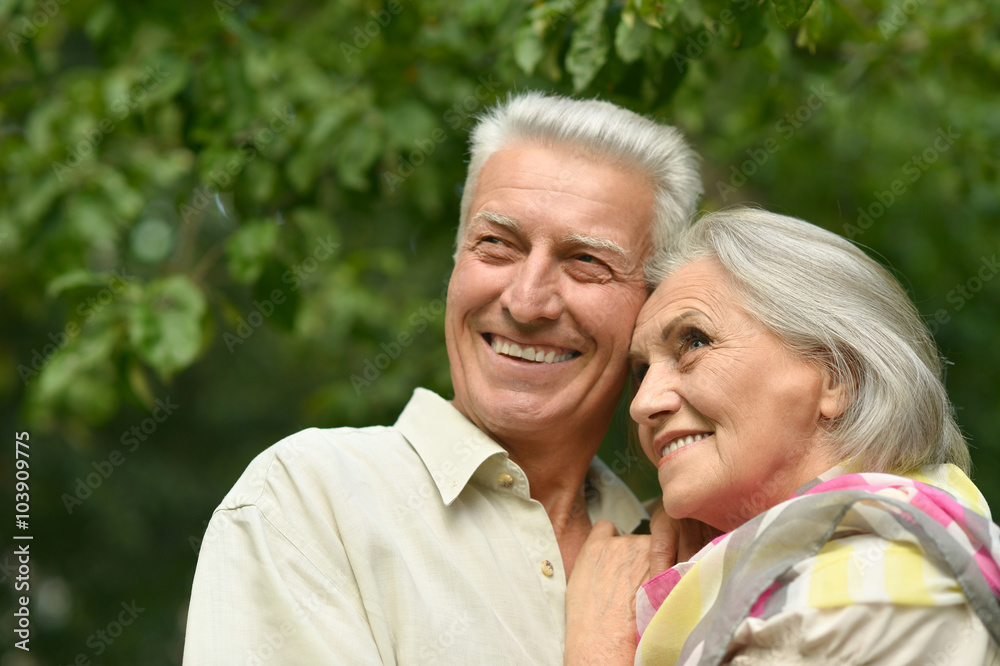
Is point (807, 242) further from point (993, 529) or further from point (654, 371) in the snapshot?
point (993, 529)

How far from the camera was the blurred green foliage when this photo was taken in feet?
9.91

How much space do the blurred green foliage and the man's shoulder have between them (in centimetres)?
92

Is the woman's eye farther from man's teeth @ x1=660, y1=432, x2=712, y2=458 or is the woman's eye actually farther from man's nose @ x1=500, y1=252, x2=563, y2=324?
man's nose @ x1=500, y1=252, x2=563, y2=324

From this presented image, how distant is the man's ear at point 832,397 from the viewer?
6.73 feet

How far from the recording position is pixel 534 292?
238cm

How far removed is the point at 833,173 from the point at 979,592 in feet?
13.6

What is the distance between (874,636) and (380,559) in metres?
1.01

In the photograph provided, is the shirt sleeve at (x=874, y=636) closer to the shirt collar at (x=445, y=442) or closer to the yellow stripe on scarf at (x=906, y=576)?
the yellow stripe on scarf at (x=906, y=576)

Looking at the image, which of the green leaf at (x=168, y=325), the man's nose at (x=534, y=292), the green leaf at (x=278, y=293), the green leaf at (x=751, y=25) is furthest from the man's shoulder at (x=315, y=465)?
the green leaf at (x=751, y=25)

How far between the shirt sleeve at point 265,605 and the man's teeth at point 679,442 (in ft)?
2.55

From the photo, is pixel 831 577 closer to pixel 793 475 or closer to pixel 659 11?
pixel 793 475

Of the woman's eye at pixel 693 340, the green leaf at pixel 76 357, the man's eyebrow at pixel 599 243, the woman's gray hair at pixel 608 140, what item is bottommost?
the green leaf at pixel 76 357

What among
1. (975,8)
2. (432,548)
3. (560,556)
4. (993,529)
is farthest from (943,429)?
(975,8)

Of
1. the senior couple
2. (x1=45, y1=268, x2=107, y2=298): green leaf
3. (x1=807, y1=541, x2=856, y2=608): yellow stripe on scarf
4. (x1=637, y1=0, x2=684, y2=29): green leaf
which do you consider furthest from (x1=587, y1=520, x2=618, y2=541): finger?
(x1=45, y1=268, x2=107, y2=298): green leaf
